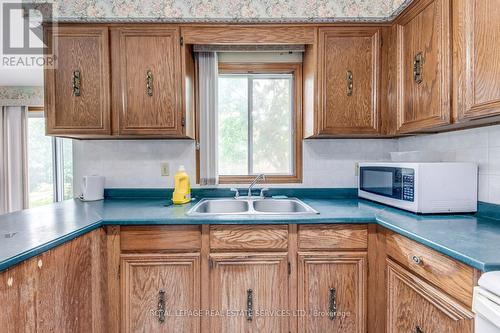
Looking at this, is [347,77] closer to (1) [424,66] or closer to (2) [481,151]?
(1) [424,66]

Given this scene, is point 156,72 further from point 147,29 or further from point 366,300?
point 366,300

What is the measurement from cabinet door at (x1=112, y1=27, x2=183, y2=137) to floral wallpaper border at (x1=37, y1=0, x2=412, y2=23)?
0.10 meters

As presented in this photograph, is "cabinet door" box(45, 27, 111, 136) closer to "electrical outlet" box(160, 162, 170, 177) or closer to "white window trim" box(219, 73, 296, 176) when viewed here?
"electrical outlet" box(160, 162, 170, 177)

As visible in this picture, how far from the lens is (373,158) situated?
2062 mm

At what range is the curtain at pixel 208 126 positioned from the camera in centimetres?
197

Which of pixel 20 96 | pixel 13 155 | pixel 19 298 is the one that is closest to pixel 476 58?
pixel 19 298

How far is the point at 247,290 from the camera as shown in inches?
56.1

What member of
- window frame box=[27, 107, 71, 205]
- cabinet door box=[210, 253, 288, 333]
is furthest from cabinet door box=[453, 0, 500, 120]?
window frame box=[27, 107, 71, 205]

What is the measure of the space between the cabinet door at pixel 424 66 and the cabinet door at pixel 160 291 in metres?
1.42

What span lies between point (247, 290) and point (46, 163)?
11.8 ft

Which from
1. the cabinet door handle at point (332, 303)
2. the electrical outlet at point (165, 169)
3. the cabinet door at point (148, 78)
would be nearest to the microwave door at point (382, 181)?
the cabinet door handle at point (332, 303)

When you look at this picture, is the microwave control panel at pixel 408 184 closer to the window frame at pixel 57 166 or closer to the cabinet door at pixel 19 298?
the cabinet door at pixel 19 298

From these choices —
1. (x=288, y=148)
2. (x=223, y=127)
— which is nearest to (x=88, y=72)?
(x=223, y=127)

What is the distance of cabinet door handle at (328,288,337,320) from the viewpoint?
142 cm
